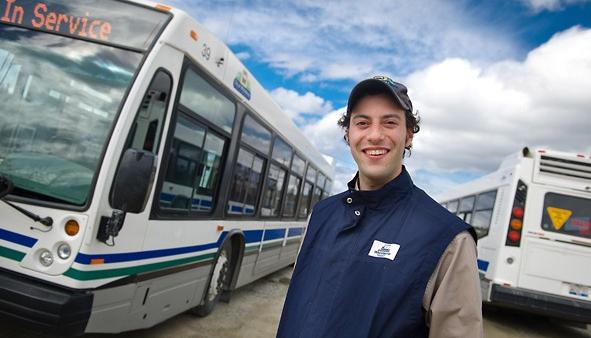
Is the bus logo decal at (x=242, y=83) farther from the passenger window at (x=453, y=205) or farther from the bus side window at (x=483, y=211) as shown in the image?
the passenger window at (x=453, y=205)

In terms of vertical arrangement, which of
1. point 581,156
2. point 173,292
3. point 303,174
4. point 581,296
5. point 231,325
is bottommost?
point 231,325

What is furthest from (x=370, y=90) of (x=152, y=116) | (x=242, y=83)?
(x=242, y=83)

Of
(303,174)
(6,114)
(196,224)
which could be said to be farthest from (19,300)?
(303,174)

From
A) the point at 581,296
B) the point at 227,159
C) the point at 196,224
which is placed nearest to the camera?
the point at 196,224

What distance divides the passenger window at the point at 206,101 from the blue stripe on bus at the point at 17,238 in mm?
1723

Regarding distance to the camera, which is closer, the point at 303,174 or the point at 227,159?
the point at 227,159

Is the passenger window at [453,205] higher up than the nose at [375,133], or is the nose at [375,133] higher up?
the passenger window at [453,205]

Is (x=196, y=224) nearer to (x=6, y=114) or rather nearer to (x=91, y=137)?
(x=91, y=137)

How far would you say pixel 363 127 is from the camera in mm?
1838

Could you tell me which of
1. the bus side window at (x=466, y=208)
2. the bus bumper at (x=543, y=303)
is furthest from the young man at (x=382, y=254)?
the bus side window at (x=466, y=208)

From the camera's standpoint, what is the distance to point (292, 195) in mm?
9242

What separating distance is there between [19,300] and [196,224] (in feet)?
6.66

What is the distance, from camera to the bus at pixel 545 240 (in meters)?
7.93

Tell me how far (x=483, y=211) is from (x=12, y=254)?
9.42m
